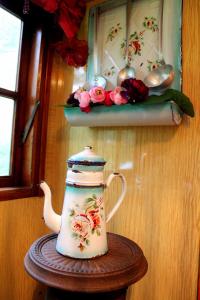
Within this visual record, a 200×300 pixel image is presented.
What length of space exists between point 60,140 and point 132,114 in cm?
50

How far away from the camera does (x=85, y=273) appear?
613mm

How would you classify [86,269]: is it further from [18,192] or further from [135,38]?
[135,38]

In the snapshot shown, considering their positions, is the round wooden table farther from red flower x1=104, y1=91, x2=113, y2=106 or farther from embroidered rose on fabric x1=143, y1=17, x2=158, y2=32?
embroidered rose on fabric x1=143, y1=17, x2=158, y2=32

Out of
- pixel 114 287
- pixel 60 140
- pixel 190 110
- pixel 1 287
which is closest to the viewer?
pixel 114 287

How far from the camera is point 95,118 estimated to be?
1024 mm

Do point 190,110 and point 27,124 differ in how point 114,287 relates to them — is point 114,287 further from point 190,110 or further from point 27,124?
point 27,124

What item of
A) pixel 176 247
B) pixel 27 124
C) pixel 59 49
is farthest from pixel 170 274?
pixel 59 49

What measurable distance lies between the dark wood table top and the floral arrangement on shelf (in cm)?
53

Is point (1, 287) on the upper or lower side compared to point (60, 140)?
lower

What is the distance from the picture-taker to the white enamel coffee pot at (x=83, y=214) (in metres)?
0.69

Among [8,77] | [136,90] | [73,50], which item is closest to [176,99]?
[136,90]

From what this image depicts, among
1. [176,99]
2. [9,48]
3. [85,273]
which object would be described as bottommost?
[85,273]

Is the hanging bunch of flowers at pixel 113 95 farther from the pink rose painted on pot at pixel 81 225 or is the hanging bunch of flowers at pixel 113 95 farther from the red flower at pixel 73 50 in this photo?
the pink rose painted on pot at pixel 81 225

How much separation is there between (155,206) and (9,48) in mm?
1015
